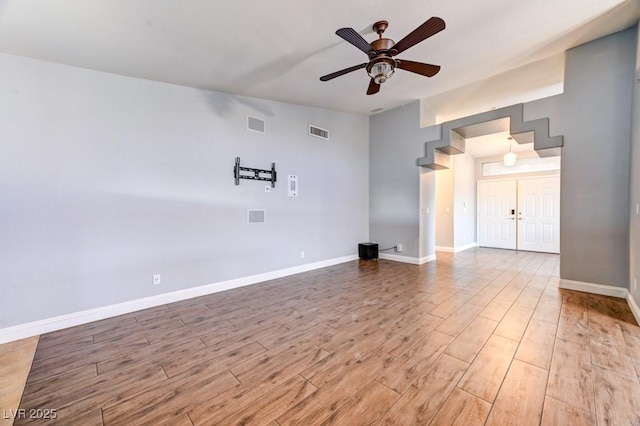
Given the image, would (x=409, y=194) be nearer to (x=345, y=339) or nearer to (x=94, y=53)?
(x=345, y=339)

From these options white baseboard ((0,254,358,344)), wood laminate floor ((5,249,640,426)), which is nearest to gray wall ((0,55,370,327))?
white baseboard ((0,254,358,344))

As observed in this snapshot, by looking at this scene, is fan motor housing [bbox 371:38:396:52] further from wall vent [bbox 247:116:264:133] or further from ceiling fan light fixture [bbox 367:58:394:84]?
wall vent [bbox 247:116:264:133]

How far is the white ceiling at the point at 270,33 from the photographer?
2213 mm

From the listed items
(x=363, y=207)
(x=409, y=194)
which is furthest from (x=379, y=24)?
(x=363, y=207)

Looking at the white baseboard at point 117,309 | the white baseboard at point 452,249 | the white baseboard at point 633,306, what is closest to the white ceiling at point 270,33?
the white baseboard at point 117,309

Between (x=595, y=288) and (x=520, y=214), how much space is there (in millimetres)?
4175

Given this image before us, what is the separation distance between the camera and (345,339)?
7.49 feet

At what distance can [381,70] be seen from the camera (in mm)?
2531

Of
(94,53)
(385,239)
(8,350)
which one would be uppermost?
(94,53)

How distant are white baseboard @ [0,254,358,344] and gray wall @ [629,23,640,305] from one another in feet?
14.3

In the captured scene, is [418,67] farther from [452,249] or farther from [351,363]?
[452,249]

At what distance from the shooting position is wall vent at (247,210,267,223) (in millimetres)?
4016

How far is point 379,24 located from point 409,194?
11.0ft

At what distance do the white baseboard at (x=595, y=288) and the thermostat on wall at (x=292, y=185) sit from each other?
13.8 feet
